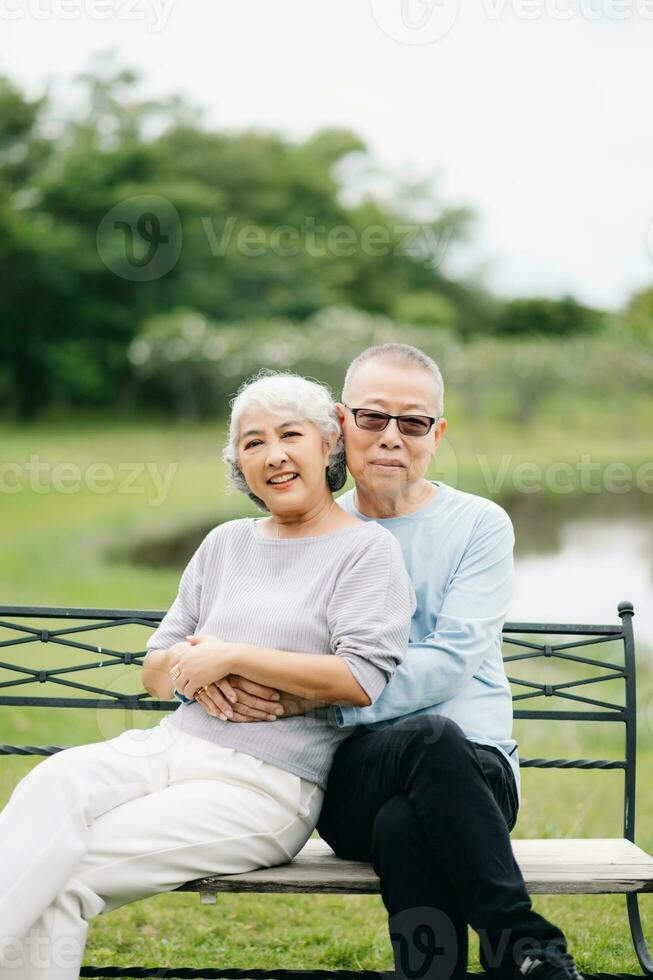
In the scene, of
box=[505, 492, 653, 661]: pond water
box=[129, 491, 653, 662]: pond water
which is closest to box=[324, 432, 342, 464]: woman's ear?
box=[505, 492, 653, 661]: pond water

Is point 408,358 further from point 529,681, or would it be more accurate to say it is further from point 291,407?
point 529,681

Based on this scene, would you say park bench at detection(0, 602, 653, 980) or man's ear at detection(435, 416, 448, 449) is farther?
man's ear at detection(435, 416, 448, 449)

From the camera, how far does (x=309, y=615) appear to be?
2.42 m

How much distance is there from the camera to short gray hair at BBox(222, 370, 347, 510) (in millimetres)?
2555

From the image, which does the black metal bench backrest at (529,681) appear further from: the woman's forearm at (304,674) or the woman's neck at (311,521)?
the woman's forearm at (304,674)

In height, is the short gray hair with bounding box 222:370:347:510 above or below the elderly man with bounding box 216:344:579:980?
above

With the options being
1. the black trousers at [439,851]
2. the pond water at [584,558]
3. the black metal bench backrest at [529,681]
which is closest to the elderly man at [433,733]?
the black trousers at [439,851]

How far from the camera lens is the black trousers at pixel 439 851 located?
207cm

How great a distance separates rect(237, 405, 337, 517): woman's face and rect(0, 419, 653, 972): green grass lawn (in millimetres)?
342

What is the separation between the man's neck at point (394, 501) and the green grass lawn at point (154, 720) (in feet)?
0.47

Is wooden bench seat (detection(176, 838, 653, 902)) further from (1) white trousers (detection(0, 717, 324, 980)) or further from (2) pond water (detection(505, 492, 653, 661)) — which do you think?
(2) pond water (detection(505, 492, 653, 661))

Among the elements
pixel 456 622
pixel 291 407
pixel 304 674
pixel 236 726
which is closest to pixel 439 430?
pixel 291 407

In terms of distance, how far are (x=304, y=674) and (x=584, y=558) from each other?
21.6 metres

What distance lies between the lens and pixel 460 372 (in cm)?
2833
